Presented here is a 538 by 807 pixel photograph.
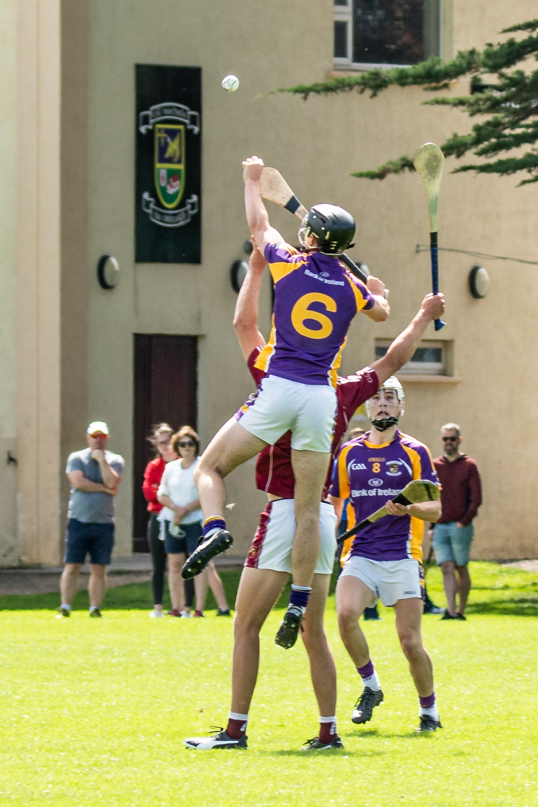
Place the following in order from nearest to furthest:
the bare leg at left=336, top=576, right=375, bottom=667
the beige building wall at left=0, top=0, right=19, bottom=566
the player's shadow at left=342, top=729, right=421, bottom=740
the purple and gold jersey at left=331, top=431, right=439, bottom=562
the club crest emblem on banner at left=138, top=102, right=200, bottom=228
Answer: the player's shadow at left=342, top=729, right=421, bottom=740
the bare leg at left=336, top=576, right=375, bottom=667
the purple and gold jersey at left=331, top=431, right=439, bottom=562
the beige building wall at left=0, top=0, right=19, bottom=566
the club crest emblem on banner at left=138, top=102, right=200, bottom=228

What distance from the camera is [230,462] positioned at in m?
6.50

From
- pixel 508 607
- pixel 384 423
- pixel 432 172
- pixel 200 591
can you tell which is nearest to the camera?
pixel 432 172

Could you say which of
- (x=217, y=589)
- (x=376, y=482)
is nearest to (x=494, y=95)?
(x=217, y=589)

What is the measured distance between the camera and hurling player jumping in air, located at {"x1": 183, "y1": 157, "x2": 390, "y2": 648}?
21.0 feet

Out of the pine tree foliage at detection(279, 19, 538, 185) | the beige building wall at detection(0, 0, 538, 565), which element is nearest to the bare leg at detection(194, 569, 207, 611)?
the beige building wall at detection(0, 0, 538, 565)

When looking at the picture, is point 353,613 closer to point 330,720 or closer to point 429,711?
point 429,711

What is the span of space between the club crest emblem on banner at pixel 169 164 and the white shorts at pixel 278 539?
15441 mm

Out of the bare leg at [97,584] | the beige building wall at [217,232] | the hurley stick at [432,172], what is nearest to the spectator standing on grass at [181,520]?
the bare leg at [97,584]

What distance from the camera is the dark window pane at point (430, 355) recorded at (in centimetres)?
2288

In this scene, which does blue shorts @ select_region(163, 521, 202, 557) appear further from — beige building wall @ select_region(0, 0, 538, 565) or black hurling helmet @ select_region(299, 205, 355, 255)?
black hurling helmet @ select_region(299, 205, 355, 255)

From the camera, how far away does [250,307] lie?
6.80 meters

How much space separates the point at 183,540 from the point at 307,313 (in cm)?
875

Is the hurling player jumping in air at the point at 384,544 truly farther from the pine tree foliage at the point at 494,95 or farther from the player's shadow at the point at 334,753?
the pine tree foliage at the point at 494,95

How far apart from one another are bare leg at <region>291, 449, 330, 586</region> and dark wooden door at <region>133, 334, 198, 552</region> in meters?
15.3
